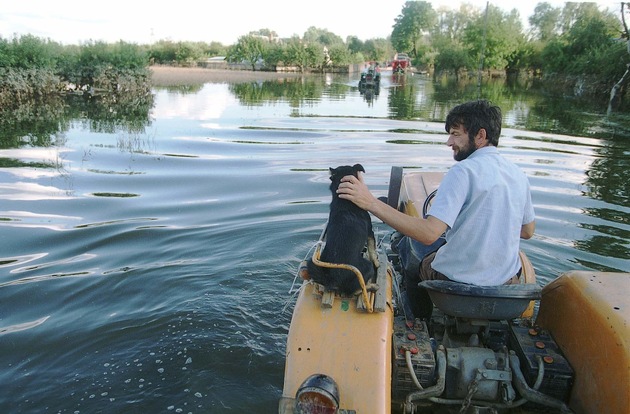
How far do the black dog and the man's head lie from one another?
62 centimetres

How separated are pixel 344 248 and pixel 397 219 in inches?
12.3

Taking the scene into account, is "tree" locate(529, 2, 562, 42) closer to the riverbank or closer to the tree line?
the tree line

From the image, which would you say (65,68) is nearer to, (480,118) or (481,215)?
(480,118)

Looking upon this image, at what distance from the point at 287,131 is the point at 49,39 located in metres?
16.0

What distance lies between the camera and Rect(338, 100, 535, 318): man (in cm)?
246

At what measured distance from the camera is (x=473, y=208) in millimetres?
2527

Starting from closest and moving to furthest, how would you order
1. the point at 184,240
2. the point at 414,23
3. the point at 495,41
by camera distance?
the point at 184,240 → the point at 495,41 → the point at 414,23

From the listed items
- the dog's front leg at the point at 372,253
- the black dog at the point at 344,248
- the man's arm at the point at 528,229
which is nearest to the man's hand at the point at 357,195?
the black dog at the point at 344,248

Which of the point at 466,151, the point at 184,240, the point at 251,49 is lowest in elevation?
the point at 184,240

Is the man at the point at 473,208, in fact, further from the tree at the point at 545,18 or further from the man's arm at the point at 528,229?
the tree at the point at 545,18

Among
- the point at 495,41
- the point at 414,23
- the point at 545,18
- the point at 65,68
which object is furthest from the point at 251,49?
the point at 545,18

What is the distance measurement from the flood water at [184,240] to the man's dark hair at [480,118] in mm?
2149

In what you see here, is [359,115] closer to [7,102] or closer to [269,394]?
[7,102]

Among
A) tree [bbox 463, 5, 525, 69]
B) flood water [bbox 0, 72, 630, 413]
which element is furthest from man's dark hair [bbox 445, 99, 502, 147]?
tree [bbox 463, 5, 525, 69]
